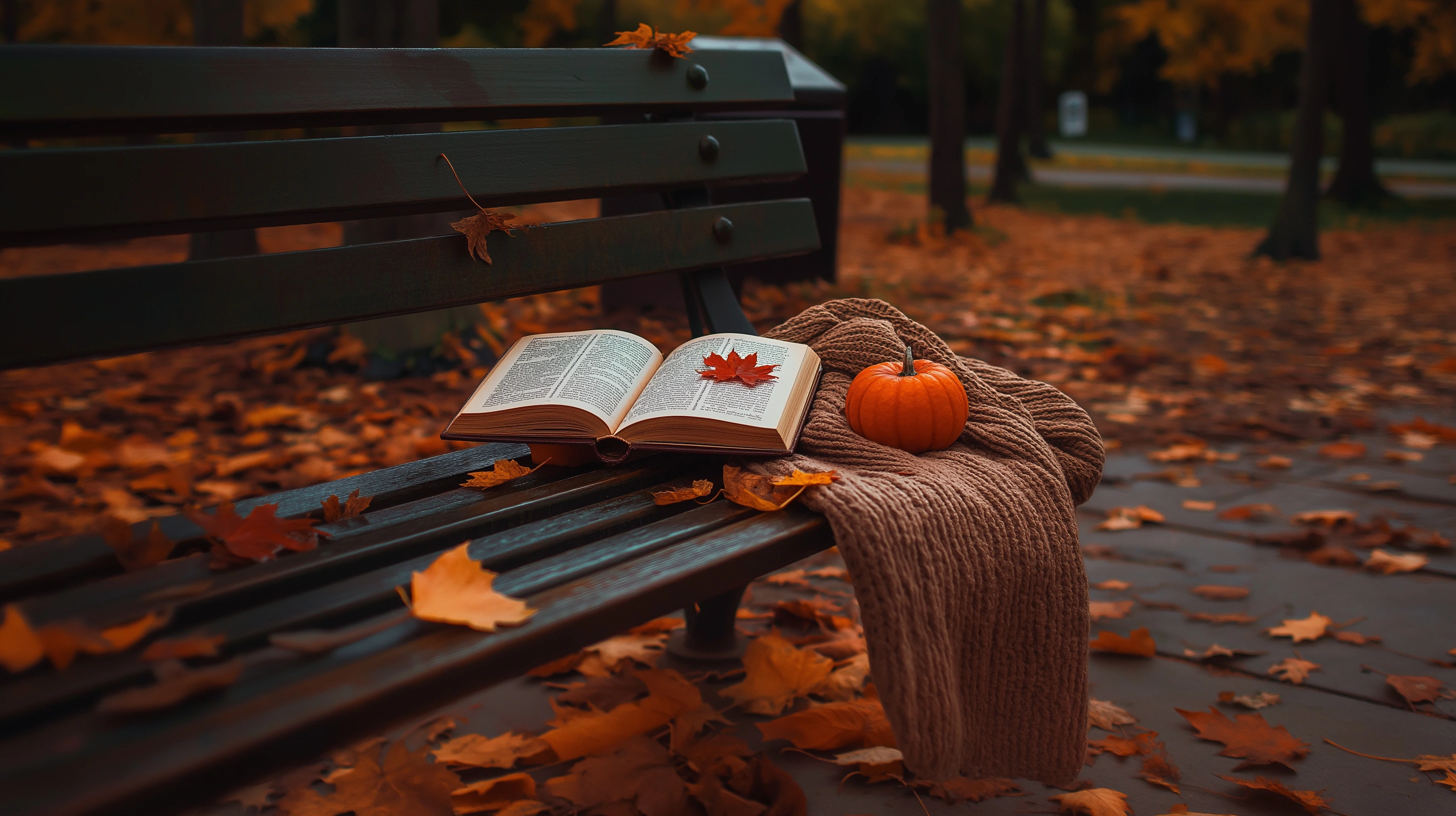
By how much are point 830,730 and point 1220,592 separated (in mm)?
1153

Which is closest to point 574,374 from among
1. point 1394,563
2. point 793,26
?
point 1394,563

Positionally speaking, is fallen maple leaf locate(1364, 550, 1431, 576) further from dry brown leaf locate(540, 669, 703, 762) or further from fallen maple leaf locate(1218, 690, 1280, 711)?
dry brown leaf locate(540, 669, 703, 762)

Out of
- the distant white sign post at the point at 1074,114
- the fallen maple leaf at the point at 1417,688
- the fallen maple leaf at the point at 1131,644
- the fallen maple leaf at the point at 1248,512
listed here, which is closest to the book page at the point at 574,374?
the fallen maple leaf at the point at 1131,644

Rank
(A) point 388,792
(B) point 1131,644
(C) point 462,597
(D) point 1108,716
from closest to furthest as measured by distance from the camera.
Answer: (C) point 462,597 < (A) point 388,792 < (D) point 1108,716 < (B) point 1131,644

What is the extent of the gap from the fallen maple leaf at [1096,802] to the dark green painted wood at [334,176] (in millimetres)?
1326

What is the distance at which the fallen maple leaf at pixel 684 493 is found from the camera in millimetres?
1438

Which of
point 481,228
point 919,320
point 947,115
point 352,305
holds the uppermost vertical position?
point 947,115

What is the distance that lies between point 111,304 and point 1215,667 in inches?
80.8

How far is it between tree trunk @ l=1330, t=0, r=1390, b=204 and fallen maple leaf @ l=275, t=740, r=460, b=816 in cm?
1338

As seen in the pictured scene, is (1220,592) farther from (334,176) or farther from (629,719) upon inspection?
(334,176)

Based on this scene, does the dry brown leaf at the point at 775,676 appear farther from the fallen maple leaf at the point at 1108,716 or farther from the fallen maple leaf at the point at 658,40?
the fallen maple leaf at the point at 658,40

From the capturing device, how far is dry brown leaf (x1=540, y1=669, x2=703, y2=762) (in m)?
1.75

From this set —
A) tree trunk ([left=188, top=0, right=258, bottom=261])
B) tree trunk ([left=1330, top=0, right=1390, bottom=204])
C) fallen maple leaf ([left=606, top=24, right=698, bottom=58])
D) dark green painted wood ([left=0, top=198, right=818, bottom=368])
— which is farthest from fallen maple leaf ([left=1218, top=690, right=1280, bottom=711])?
tree trunk ([left=1330, top=0, right=1390, bottom=204])

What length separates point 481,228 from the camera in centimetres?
177
